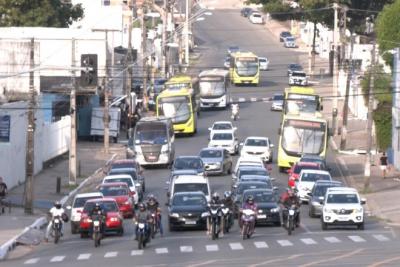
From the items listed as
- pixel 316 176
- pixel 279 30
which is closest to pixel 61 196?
pixel 316 176

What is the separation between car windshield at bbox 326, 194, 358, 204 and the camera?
5016 centimetres

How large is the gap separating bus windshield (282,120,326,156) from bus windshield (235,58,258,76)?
43.8 meters

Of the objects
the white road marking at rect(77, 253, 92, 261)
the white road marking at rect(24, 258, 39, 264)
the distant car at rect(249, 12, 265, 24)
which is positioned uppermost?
the distant car at rect(249, 12, 265, 24)

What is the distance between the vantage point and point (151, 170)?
75438mm

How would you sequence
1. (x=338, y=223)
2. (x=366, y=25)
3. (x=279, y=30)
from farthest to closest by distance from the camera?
(x=279, y=30) < (x=366, y=25) < (x=338, y=223)

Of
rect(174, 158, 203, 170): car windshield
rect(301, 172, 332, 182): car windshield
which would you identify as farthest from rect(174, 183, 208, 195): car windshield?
rect(174, 158, 203, 170): car windshield

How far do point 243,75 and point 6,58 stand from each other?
26.3 m

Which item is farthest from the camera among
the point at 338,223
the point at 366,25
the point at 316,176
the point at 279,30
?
the point at 279,30

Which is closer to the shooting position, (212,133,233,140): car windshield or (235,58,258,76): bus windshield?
(212,133,233,140): car windshield

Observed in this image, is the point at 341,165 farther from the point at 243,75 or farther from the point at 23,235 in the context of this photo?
the point at 243,75

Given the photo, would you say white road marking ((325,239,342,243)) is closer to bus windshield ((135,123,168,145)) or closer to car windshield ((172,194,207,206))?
car windshield ((172,194,207,206))

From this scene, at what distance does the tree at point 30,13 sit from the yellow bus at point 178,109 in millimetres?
25298

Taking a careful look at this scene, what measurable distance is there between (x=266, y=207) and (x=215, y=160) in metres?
20.0

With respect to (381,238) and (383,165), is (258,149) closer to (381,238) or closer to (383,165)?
(383,165)
